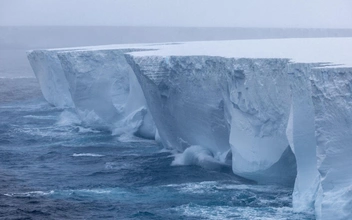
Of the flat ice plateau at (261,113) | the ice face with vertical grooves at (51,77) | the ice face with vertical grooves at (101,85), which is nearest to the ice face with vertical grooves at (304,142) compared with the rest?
the flat ice plateau at (261,113)

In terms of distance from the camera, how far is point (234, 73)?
11.5m

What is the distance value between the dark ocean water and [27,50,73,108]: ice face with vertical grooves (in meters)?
4.02

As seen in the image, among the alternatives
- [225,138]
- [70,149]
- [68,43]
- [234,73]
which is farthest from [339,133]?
[68,43]

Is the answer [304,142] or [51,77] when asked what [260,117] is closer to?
[304,142]

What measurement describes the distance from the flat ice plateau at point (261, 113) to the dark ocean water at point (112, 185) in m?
0.47

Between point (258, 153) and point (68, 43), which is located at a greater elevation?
point (68, 43)

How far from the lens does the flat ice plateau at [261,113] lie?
8.43 metres

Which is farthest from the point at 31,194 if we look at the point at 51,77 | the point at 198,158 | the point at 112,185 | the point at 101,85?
the point at 51,77

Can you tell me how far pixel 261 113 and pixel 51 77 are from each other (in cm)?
1228

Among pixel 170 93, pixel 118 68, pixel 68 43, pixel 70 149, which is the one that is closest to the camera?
pixel 170 93

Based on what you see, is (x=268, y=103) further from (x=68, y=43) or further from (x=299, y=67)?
(x=68, y=43)

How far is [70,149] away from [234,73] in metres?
5.53

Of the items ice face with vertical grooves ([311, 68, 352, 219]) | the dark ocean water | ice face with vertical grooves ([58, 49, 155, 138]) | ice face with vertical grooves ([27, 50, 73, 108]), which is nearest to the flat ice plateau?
ice face with vertical grooves ([311, 68, 352, 219])

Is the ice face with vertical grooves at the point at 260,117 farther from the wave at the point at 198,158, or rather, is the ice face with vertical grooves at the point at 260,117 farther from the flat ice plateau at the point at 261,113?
the wave at the point at 198,158
